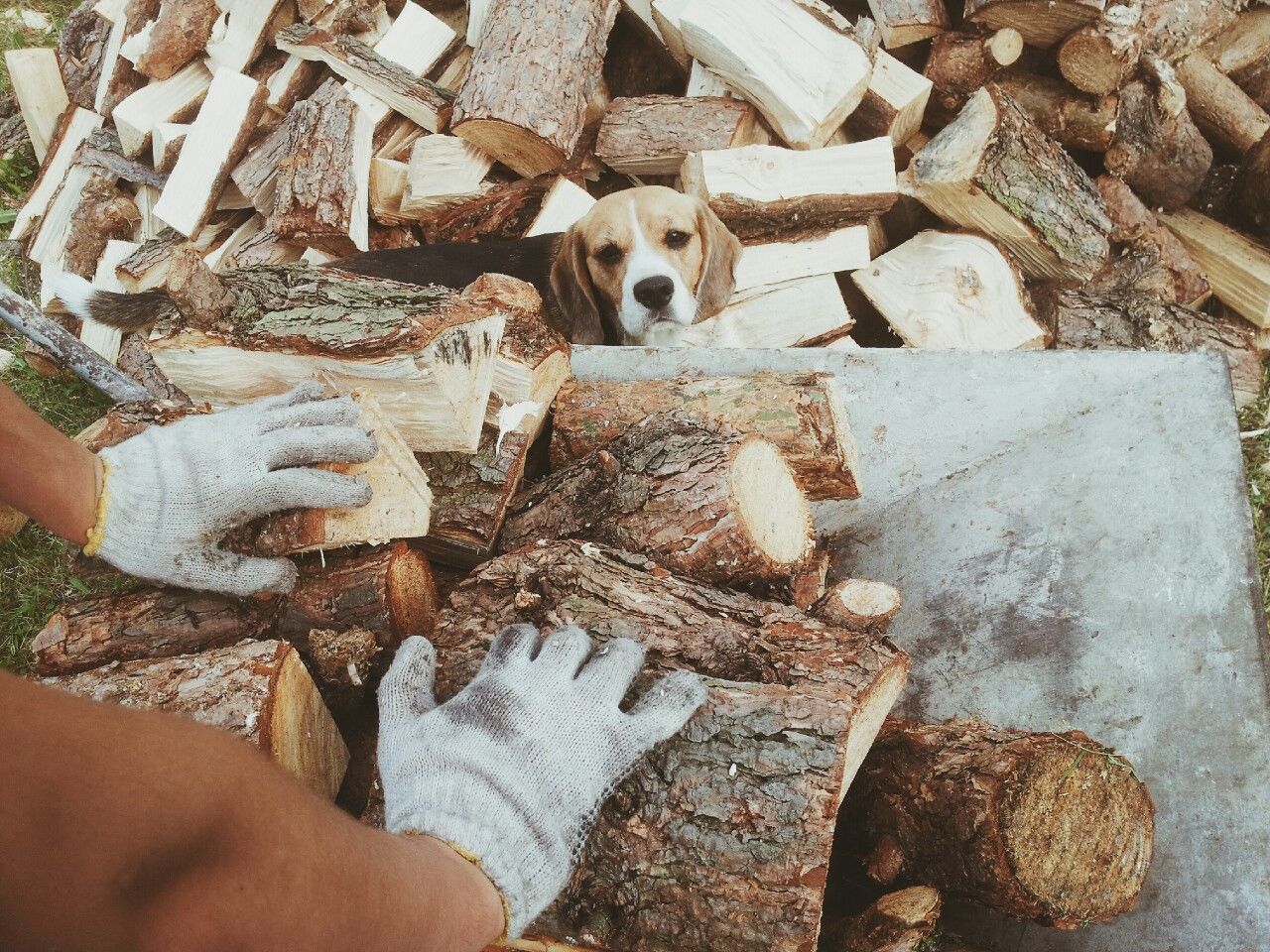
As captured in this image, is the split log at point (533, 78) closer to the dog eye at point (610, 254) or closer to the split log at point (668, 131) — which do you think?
the split log at point (668, 131)

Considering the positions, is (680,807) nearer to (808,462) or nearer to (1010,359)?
(808,462)

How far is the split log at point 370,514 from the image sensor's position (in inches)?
76.6

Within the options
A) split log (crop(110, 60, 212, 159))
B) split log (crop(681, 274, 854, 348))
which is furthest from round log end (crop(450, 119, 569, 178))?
split log (crop(110, 60, 212, 159))

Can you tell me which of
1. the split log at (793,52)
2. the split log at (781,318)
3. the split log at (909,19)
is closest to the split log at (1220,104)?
the split log at (909,19)

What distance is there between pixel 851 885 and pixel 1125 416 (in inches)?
55.8

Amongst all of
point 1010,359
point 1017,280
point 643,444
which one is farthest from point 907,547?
point 1017,280

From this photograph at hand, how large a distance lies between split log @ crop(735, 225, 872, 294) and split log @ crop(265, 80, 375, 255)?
161 centimetres

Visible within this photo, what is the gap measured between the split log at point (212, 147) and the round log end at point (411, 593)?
2.51 m

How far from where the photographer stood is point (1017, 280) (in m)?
3.28

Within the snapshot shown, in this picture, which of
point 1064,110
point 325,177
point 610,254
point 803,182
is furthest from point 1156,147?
point 325,177

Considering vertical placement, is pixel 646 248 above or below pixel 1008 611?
above

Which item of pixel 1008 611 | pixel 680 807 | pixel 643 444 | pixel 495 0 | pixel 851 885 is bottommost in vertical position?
pixel 851 885

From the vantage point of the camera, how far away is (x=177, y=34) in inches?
160

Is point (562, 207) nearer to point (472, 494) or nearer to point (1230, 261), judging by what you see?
point (472, 494)
